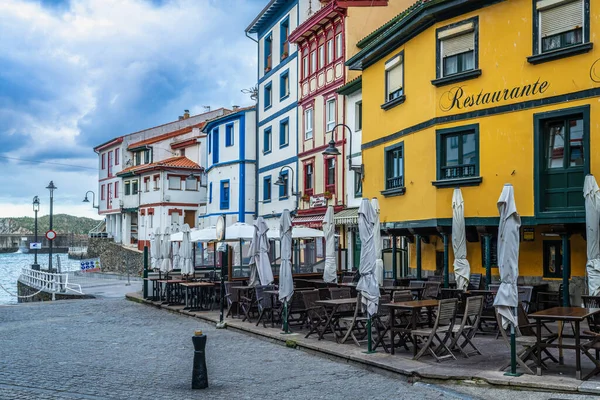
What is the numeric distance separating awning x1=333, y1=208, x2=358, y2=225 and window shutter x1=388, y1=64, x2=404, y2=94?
21.6 feet

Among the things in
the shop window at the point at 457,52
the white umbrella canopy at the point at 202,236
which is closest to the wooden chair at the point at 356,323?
the shop window at the point at 457,52

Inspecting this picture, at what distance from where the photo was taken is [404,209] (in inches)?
781

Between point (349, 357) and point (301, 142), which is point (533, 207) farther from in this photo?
point (301, 142)

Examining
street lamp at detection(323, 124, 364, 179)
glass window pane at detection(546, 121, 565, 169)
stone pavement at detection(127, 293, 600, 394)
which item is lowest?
stone pavement at detection(127, 293, 600, 394)

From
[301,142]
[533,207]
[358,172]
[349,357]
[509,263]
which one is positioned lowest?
[349,357]

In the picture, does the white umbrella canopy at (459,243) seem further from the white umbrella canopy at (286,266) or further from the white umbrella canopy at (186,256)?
the white umbrella canopy at (186,256)

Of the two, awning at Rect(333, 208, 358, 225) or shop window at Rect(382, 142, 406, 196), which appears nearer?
shop window at Rect(382, 142, 406, 196)

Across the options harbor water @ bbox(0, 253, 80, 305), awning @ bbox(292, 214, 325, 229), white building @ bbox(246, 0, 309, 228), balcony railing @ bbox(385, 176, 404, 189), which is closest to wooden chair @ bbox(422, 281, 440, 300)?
balcony railing @ bbox(385, 176, 404, 189)

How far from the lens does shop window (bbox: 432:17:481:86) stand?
17344 mm

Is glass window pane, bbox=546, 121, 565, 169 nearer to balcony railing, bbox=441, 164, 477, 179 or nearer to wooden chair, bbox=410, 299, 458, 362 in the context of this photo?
balcony railing, bbox=441, 164, 477, 179

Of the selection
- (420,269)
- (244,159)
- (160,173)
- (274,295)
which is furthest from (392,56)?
(160,173)

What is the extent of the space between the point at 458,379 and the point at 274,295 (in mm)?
7475

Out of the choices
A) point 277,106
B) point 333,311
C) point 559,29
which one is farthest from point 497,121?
point 277,106

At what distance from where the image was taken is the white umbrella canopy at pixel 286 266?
47.9 ft
